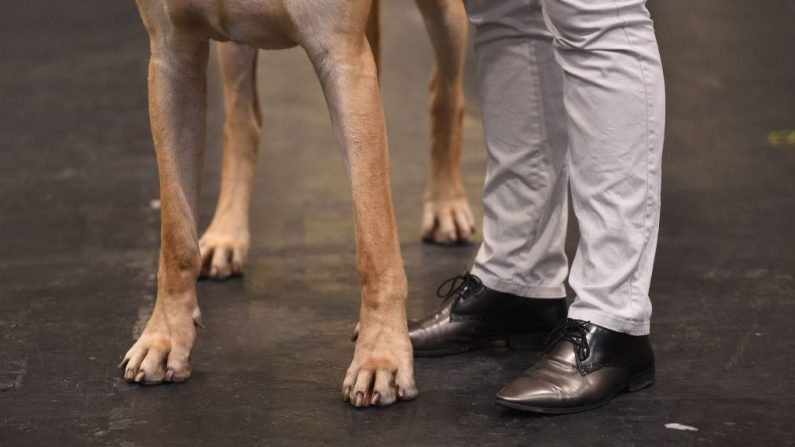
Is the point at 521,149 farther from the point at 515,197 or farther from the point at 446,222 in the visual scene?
the point at 446,222

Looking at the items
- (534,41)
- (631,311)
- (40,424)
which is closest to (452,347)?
(631,311)

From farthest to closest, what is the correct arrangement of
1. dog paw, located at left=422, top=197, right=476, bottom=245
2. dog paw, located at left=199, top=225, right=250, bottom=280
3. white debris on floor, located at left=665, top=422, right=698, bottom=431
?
dog paw, located at left=422, top=197, right=476, bottom=245, dog paw, located at left=199, top=225, right=250, bottom=280, white debris on floor, located at left=665, top=422, right=698, bottom=431

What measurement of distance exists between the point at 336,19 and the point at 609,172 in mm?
585

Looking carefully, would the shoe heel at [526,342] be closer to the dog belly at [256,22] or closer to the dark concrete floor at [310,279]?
the dark concrete floor at [310,279]

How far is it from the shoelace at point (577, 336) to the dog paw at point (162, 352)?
732 millimetres

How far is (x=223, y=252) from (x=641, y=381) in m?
1.26

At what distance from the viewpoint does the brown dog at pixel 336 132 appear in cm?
245

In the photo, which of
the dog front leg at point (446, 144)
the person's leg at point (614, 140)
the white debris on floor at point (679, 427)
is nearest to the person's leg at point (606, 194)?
the person's leg at point (614, 140)

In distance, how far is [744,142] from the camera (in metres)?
4.60

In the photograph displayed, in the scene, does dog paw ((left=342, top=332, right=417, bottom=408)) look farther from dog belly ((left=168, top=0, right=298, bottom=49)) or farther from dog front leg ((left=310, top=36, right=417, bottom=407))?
dog belly ((left=168, top=0, right=298, bottom=49))

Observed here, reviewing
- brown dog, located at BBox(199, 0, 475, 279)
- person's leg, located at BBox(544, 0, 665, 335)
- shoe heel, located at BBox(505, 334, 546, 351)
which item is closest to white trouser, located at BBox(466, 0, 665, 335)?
person's leg, located at BBox(544, 0, 665, 335)

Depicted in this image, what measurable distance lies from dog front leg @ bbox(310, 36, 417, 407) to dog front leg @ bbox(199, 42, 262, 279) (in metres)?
0.99

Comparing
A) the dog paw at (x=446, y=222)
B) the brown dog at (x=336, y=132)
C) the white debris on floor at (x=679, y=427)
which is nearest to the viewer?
the white debris on floor at (x=679, y=427)

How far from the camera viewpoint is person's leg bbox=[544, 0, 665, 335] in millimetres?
2402
